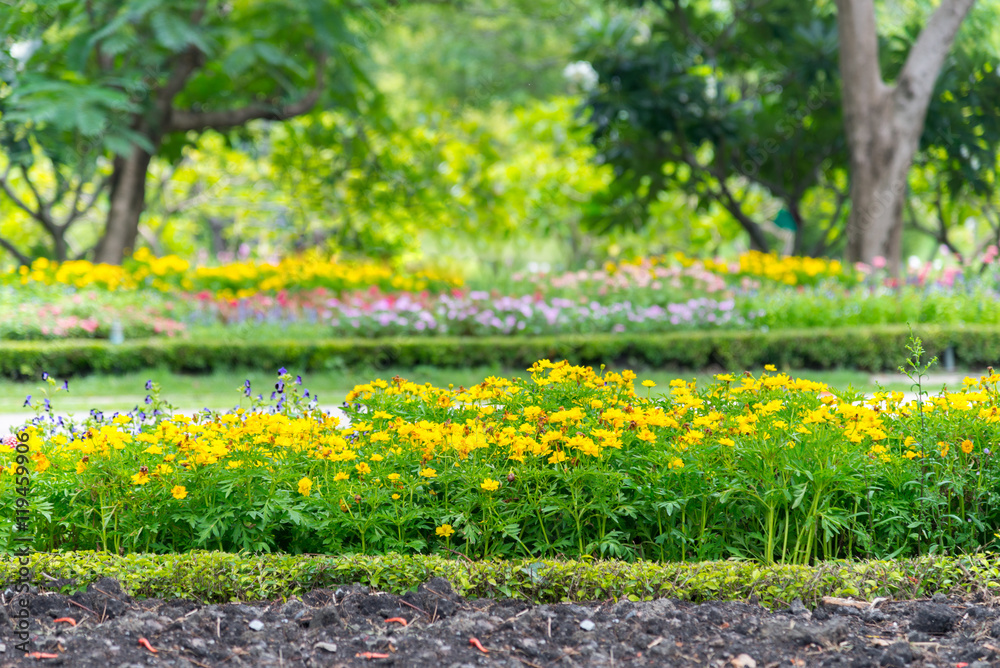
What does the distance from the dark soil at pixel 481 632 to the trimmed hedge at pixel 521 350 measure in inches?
229

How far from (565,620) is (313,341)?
6382mm

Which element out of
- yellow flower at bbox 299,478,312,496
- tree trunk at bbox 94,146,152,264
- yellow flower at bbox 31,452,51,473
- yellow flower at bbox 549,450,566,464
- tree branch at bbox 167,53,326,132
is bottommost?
yellow flower at bbox 31,452,51,473

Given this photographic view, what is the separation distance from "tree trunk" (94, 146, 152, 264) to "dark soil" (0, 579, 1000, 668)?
12063 millimetres

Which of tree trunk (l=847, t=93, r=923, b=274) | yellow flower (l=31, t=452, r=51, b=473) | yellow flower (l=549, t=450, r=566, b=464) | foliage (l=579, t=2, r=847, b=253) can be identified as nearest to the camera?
yellow flower (l=549, t=450, r=566, b=464)

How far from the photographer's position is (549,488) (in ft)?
10.4

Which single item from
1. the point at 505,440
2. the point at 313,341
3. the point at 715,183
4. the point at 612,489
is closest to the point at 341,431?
the point at 505,440

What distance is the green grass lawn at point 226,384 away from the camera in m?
7.12

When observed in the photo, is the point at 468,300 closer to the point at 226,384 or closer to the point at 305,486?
the point at 226,384

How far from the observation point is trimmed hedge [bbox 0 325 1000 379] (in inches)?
334

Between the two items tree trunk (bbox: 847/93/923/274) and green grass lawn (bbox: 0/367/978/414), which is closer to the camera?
green grass lawn (bbox: 0/367/978/414)

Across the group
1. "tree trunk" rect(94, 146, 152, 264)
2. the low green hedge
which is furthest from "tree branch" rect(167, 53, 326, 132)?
the low green hedge

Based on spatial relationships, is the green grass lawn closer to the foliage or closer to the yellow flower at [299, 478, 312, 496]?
the yellow flower at [299, 478, 312, 496]

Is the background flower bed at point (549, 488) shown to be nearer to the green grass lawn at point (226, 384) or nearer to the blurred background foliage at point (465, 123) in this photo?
the green grass lawn at point (226, 384)

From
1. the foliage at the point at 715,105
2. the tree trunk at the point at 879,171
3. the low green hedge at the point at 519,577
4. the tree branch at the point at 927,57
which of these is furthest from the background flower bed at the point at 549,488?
the foliage at the point at 715,105
